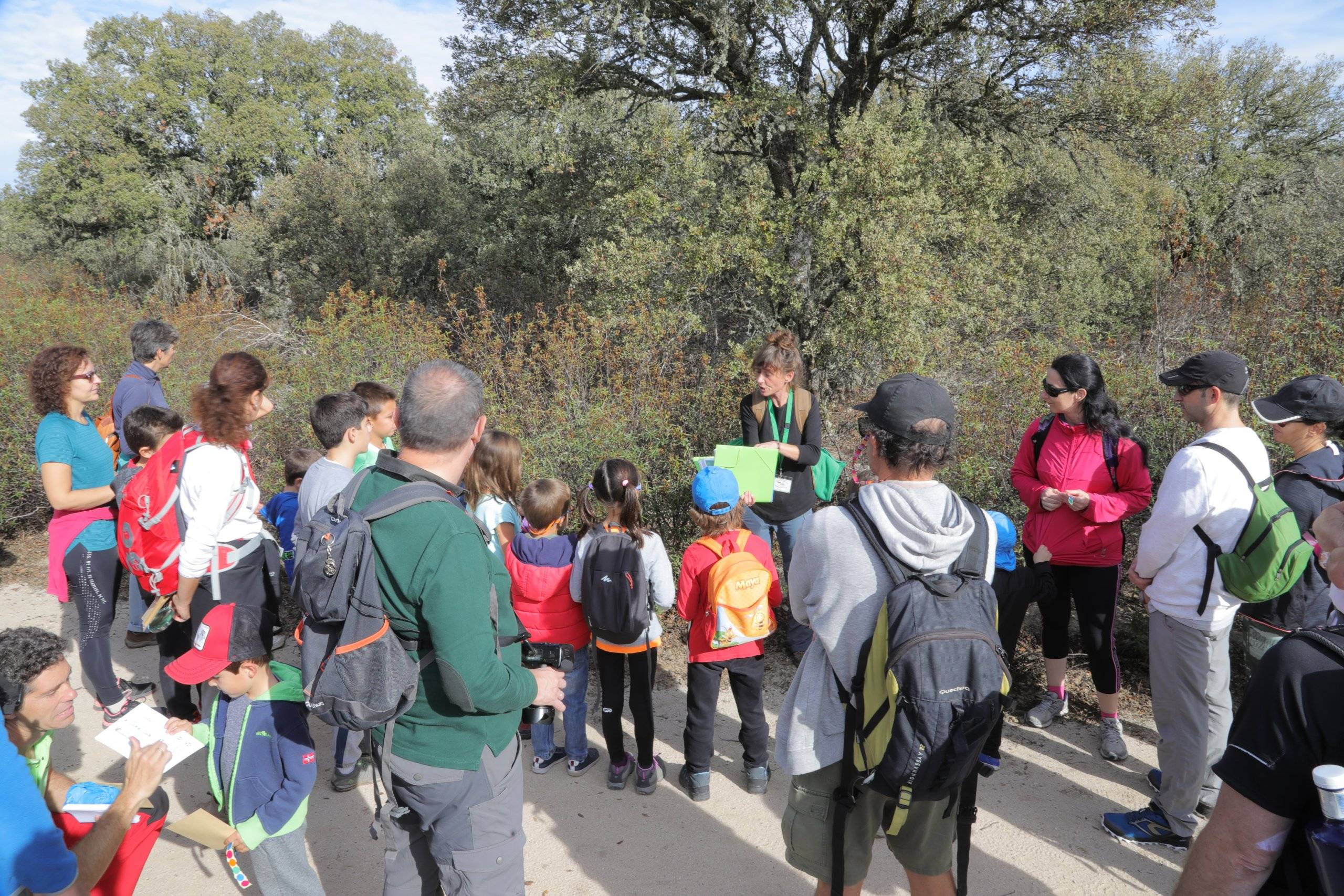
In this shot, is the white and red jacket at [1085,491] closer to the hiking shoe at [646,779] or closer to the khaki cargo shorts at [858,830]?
the khaki cargo shorts at [858,830]

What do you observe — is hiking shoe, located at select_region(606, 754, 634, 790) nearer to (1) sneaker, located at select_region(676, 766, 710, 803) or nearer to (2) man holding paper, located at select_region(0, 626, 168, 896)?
(1) sneaker, located at select_region(676, 766, 710, 803)

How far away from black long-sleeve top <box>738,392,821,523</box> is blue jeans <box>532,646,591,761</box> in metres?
1.48

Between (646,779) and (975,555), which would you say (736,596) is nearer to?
(646,779)

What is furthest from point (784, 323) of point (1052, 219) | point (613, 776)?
point (613, 776)

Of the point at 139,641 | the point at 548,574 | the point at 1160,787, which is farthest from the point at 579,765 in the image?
the point at 139,641

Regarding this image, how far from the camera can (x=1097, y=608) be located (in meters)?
3.90

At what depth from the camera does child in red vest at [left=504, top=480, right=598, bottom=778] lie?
357 cm

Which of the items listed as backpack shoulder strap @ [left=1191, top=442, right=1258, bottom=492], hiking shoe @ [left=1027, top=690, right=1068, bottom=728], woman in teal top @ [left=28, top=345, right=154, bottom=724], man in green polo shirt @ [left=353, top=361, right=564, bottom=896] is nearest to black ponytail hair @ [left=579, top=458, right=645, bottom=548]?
man in green polo shirt @ [left=353, top=361, right=564, bottom=896]

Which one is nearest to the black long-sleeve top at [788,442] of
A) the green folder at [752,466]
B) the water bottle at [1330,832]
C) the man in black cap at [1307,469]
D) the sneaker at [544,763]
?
the green folder at [752,466]

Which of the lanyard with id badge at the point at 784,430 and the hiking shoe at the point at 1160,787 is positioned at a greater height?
the lanyard with id badge at the point at 784,430

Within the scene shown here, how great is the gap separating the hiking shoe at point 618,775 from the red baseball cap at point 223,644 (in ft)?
5.70

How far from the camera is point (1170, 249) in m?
13.7

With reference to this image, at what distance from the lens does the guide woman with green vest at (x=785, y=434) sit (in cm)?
470

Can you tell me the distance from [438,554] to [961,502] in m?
1.43
